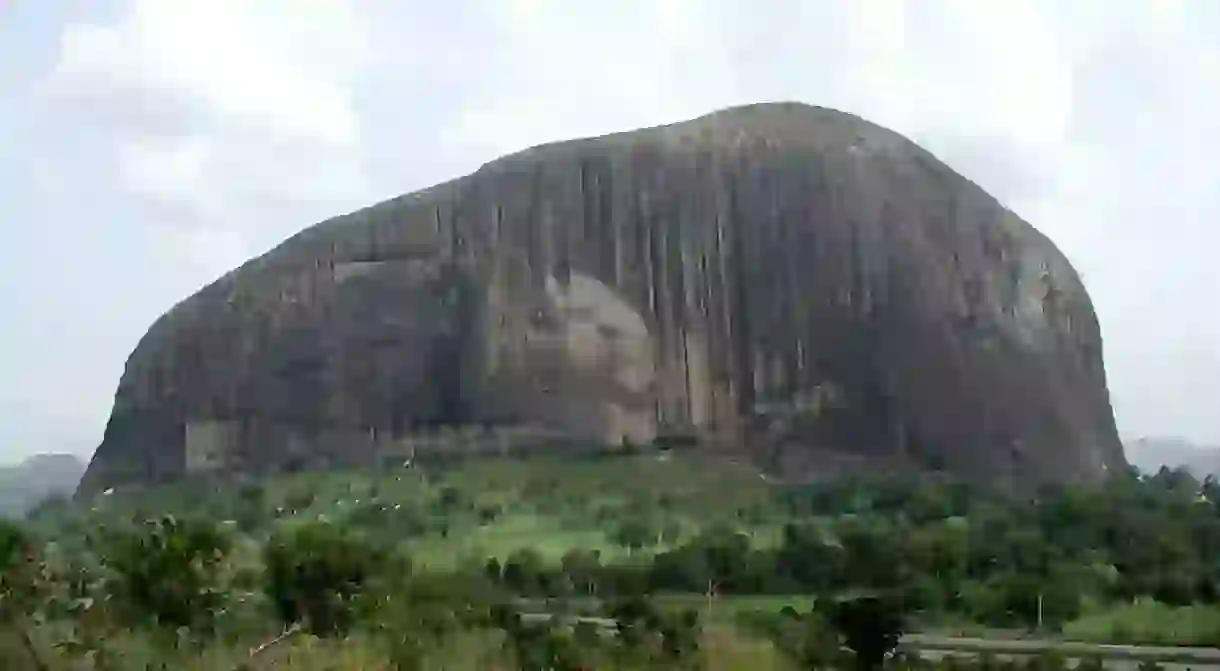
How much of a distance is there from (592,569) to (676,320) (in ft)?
72.1

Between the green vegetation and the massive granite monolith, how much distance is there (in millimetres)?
4292

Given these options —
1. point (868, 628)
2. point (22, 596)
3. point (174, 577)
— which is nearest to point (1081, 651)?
point (868, 628)

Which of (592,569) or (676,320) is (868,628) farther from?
(676,320)

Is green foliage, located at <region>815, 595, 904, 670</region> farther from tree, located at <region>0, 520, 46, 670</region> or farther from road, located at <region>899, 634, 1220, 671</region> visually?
tree, located at <region>0, 520, 46, 670</region>

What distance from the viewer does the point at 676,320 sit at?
46.8 m

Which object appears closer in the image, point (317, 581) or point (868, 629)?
point (317, 581)

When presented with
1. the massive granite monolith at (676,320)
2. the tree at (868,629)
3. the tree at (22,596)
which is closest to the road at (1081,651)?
the tree at (868,629)

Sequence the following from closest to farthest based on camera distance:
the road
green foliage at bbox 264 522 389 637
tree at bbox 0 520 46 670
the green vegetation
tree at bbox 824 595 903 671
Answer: tree at bbox 0 520 46 670 → the green vegetation → green foliage at bbox 264 522 389 637 → tree at bbox 824 595 903 671 → the road

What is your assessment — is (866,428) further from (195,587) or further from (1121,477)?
(195,587)

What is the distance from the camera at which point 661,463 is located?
3994 centimetres

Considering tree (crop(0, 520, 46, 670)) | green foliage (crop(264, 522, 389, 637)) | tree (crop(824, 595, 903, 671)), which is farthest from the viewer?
tree (crop(824, 595, 903, 671))

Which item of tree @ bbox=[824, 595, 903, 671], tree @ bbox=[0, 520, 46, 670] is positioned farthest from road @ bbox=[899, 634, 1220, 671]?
tree @ bbox=[0, 520, 46, 670]

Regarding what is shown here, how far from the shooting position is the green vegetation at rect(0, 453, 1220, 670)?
10.4m

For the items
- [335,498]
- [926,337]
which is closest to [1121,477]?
[926,337]
